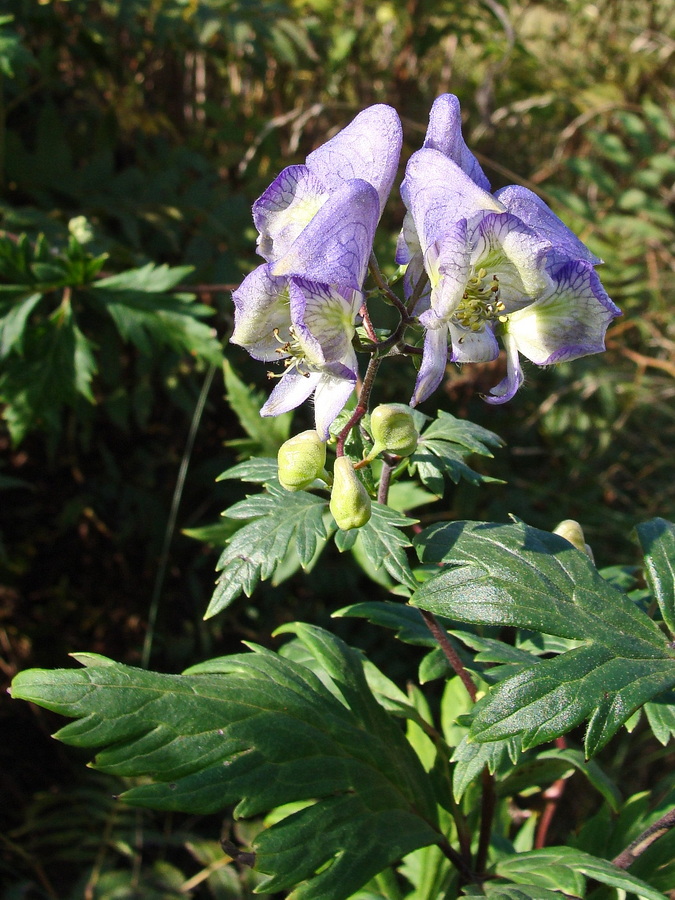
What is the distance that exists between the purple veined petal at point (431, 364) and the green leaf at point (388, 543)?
0.48 feet

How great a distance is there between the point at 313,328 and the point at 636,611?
426mm

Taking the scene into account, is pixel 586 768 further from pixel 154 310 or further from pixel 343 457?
pixel 154 310

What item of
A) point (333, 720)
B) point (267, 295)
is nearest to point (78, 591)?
point (333, 720)

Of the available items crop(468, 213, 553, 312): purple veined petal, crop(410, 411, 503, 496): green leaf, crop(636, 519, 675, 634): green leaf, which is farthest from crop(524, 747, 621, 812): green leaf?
crop(468, 213, 553, 312): purple veined petal

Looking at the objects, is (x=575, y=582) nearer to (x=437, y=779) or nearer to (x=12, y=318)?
(x=437, y=779)

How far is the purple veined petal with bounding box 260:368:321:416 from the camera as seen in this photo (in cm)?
86

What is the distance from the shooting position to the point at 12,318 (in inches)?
61.2

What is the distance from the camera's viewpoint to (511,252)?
81cm

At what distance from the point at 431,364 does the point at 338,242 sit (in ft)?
0.48

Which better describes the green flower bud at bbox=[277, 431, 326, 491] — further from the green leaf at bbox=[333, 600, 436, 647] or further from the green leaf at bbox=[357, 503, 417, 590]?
the green leaf at bbox=[333, 600, 436, 647]

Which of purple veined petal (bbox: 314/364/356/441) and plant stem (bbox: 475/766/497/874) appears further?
plant stem (bbox: 475/766/497/874)

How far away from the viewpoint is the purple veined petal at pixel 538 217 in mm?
831

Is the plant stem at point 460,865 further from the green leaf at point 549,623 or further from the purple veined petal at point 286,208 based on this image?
the purple veined petal at point 286,208

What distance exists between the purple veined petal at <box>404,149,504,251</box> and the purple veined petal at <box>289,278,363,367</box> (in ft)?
0.34
